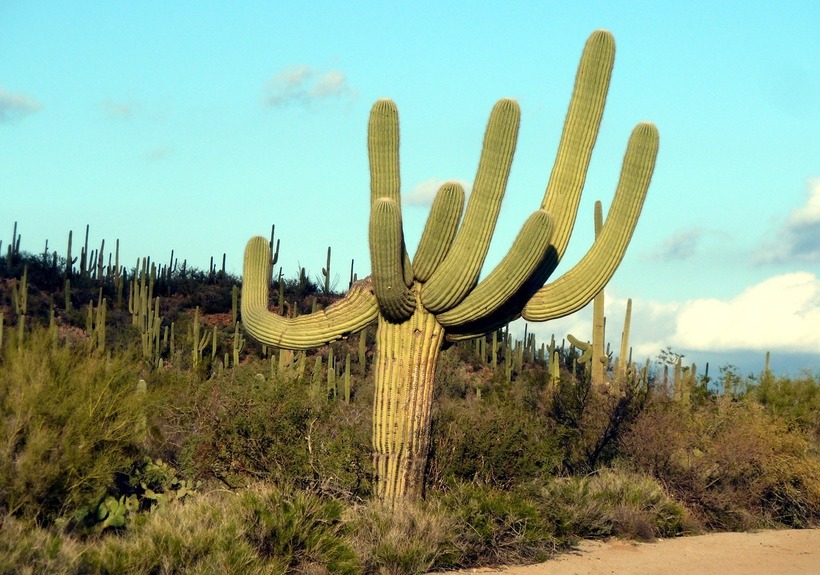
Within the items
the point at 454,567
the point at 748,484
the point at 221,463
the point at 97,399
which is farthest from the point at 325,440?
the point at 748,484

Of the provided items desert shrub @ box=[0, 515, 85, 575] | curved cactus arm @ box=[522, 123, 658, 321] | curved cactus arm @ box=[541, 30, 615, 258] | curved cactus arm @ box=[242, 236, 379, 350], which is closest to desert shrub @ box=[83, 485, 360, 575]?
desert shrub @ box=[0, 515, 85, 575]

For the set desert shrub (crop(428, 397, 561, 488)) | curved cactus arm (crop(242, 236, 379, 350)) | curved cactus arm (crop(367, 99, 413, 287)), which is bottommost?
desert shrub (crop(428, 397, 561, 488))

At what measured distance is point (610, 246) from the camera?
13547 mm

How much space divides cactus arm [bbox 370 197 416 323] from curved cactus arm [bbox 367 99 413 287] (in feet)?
1.41

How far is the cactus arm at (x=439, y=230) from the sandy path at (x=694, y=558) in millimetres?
3614

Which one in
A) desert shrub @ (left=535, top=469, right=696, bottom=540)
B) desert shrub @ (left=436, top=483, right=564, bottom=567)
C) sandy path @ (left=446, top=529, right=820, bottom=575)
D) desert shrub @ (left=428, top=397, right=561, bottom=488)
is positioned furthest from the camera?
desert shrub @ (left=428, top=397, right=561, bottom=488)

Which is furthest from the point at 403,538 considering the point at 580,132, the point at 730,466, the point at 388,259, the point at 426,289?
the point at 730,466

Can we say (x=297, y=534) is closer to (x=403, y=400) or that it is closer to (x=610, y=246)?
(x=403, y=400)

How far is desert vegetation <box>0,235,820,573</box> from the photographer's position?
9906 millimetres

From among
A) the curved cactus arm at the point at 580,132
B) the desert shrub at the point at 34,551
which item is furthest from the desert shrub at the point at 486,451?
the desert shrub at the point at 34,551

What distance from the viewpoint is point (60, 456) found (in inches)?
396

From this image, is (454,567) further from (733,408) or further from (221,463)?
(733,408)

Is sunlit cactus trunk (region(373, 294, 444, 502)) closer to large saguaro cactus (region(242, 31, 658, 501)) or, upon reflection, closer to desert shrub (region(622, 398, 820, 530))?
large saguaro cactus (region(242, 31, 658, 501))

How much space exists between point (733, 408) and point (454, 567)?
9.50 m
